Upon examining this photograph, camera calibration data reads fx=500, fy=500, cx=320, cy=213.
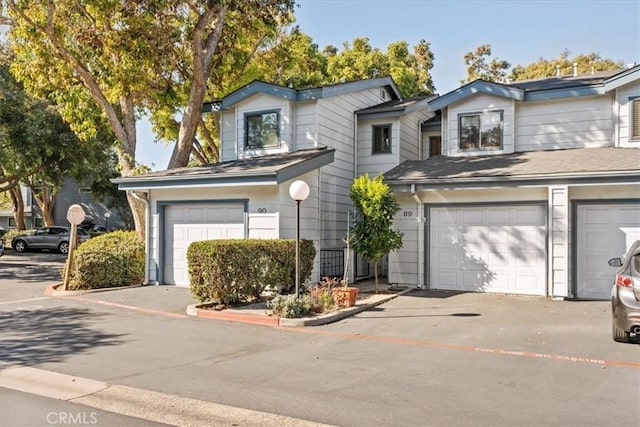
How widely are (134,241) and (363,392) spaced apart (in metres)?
11.8

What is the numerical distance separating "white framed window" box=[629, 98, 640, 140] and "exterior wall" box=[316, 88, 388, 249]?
7772 millimetres

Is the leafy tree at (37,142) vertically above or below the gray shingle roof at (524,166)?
above

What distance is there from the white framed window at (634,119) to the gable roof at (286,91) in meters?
7.79

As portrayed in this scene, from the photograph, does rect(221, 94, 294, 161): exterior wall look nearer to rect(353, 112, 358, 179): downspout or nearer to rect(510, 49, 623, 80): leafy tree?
rect(353, 112, 358, 179): downspout

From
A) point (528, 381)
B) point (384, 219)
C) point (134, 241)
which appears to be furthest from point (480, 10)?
point (134, 241)

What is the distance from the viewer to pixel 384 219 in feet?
42.4

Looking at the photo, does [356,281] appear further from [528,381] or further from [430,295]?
[528,381]

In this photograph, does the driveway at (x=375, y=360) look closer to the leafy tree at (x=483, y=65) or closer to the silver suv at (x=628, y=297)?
the silver suv at (x=628, y=297)

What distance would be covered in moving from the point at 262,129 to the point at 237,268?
6.40 m

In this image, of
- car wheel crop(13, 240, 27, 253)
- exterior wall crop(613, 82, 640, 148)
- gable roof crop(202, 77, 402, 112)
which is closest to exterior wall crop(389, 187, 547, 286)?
gable roof crop(202, 77, 402, 112)

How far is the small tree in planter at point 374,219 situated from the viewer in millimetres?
12828

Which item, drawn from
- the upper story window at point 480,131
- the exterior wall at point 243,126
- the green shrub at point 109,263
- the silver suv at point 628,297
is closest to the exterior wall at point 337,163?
the exterior wall at point 243,126

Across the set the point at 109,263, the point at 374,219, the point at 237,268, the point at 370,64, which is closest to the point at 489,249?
the point at 374,219

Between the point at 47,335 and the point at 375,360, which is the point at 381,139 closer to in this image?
the point at 375,360
